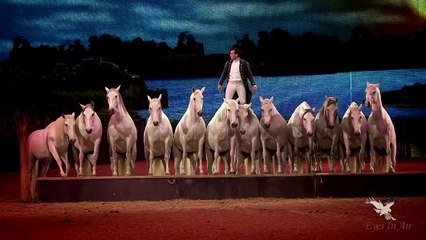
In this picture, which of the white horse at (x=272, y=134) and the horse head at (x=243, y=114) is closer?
the horse head at (x=243, y=114)

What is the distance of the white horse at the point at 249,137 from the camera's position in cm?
1108

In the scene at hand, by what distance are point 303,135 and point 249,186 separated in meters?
1.51

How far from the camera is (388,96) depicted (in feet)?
58.7

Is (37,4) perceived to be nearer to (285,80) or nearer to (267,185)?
(285,80)

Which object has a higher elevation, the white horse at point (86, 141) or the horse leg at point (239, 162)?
the white horse at point (86, 141)

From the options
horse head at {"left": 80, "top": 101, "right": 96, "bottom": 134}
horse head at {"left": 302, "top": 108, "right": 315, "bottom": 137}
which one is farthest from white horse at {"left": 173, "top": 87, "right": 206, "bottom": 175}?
horse head at {"left": 302, "top": 108, "right": 315, "bottom": 137}

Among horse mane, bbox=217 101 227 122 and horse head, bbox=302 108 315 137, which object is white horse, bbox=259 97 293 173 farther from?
horse mane, bbox=217 101 227 122

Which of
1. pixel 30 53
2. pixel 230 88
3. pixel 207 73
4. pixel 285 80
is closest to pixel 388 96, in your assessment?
pixel 285 80

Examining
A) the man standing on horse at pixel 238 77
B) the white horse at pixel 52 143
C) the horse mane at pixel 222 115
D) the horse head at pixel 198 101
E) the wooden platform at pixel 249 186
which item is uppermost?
the man standing on horse at pixel 238 77

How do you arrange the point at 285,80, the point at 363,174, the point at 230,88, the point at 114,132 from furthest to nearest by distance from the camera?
the point at 285,80, the point at 230,88, the point at 114,132, the point at 363,174

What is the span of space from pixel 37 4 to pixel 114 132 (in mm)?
8542

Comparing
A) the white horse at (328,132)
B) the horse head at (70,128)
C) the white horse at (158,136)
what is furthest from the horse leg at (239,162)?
the horse head at (70,128)

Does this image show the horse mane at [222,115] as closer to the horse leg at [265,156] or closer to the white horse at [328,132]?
the horse leg at [265,156]

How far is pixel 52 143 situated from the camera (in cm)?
1125
